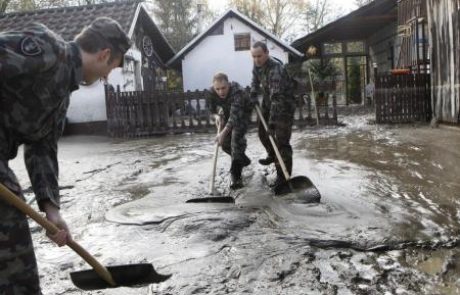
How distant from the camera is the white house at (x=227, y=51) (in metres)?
24.0

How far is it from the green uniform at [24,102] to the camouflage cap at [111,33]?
0.41 ft

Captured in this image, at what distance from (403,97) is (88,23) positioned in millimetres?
10751

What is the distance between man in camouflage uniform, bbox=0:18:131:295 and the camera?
1.92 m

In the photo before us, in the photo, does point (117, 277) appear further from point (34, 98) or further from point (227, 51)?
point (227, 51)

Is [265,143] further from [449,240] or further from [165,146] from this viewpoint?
[165,146]

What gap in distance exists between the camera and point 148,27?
71.7 feet

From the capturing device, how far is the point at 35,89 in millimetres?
1987

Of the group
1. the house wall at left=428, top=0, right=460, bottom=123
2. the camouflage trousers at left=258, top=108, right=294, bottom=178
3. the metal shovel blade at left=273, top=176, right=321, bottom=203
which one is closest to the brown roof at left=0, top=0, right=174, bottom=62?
the house wall at left=428, top=0, right=460, bottom=123

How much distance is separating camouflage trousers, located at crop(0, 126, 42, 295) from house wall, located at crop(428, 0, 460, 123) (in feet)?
34.7

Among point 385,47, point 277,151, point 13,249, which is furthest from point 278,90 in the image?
point 385,47

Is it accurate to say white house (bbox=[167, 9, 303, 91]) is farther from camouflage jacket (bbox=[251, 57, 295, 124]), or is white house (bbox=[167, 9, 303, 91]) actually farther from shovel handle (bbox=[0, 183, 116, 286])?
shovel handle (bbox=[0, 183, 116, 286])

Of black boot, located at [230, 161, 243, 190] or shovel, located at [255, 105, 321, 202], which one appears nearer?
shovel, located at [255, 105, 321, 202]

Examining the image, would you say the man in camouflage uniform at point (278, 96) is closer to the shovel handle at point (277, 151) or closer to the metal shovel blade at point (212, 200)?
the shovel handle at point (277, 151)

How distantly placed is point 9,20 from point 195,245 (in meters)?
17.8
